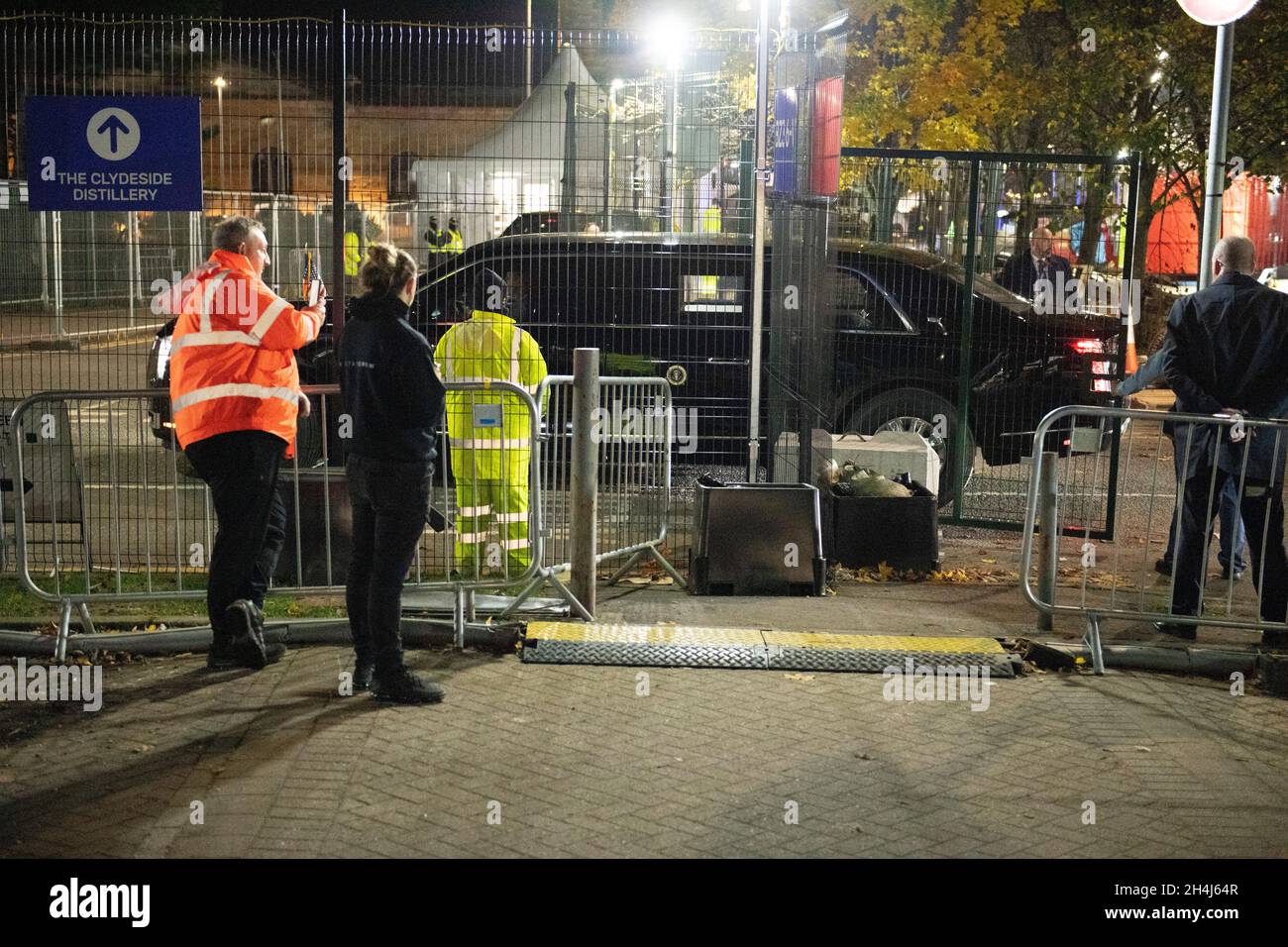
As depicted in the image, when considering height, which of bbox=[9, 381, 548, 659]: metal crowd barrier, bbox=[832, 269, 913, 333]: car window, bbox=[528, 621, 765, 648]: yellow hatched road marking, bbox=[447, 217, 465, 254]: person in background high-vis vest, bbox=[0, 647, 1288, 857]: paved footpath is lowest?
bbox=[0, 647, 1288, 857]: paved footpath

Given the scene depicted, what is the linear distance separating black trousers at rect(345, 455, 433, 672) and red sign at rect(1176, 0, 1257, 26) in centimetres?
497

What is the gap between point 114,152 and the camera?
8.48 meters

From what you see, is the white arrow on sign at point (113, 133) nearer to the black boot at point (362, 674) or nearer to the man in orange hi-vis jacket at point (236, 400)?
the man in orange hi-vis jacket at point (236, 400)

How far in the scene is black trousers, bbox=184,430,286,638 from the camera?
254 inches

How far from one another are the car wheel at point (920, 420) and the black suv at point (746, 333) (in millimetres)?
11

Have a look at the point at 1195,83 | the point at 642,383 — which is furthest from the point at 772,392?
the point at 1195,83

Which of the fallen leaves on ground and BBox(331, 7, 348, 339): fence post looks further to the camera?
the fallen leaves on ground

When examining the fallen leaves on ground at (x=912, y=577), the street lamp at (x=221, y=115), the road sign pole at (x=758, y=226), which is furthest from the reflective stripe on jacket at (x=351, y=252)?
the fallen leaves on ground at (x=912, y=577)

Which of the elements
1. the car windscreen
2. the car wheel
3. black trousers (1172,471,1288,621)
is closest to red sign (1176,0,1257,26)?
black trousers (1172,471,1288,621)

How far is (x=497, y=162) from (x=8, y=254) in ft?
10.5

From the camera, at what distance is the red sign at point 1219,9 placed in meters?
7.60

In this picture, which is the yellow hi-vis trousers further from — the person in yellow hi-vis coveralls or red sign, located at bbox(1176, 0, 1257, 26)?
red sign, located at bbox(1176, 0, 1257, 26)

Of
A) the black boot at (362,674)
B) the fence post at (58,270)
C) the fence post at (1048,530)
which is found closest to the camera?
the black boot at (362,674)

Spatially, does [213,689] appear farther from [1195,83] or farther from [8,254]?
[1195,83]
